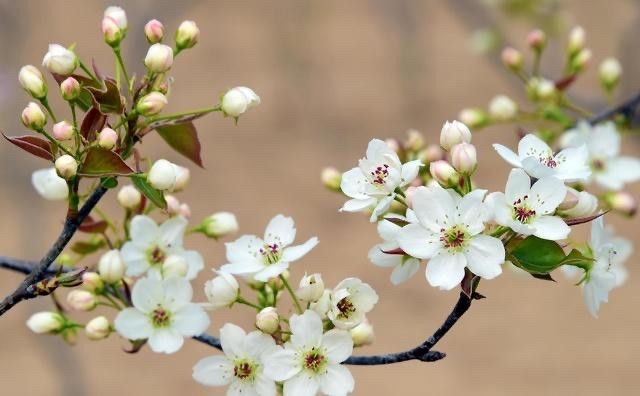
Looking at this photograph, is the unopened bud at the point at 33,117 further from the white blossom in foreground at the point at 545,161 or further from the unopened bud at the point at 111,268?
the white blossom in foreground at the point at 545,161

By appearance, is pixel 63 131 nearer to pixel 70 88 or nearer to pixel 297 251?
pixel 70 88

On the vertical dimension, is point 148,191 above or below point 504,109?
below

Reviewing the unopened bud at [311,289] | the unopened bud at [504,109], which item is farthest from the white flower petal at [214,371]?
the unopened bud at [504,109]

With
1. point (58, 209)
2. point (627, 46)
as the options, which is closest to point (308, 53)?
point (58, 209)

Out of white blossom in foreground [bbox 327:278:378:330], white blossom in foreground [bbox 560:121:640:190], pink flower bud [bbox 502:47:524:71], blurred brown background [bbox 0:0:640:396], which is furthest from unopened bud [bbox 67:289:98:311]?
blurred brown background [bbox 0:0:640:396]

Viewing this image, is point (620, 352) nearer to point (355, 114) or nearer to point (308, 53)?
point (355, 114)

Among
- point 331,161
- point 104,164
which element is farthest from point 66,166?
point 331,161
